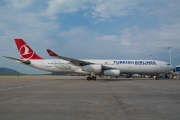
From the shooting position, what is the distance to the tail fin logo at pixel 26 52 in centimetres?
3122

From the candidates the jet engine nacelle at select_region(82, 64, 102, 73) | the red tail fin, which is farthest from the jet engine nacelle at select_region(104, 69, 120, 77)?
the red tail fin

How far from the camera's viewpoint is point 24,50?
31.3 meters

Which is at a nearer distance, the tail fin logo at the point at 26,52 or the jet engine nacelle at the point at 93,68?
the jet engine nacelle at the point at 93,68

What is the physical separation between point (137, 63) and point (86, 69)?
27.7ft

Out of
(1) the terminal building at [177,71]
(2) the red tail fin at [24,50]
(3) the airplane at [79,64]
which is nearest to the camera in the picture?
(3) the airplane at [79,64]

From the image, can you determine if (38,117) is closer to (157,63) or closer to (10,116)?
(10,116)

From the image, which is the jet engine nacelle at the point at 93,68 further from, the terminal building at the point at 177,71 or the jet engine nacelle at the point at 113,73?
the terminal building at the point at 177,71

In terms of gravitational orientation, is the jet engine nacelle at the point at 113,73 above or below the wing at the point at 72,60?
below

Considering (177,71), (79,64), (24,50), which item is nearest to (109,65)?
(79,64)

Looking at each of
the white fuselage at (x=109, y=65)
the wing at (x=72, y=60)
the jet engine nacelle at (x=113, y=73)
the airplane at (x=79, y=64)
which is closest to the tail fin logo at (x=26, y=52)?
the airplane at (x=79, y=64)

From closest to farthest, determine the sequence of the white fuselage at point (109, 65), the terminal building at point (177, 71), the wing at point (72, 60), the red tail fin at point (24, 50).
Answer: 1. the wing at point (72, 60)
2. the white fuselage at point (109, 65)
3. the red tail fin at point (24, 50)
4. the terminal building at point (177, 71)

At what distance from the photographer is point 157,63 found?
32469 mm

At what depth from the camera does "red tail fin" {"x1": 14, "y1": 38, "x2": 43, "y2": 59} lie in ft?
102

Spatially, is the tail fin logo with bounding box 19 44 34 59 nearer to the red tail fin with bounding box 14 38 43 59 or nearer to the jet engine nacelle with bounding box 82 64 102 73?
the red tail fin with bounding box 14 38 43 59
